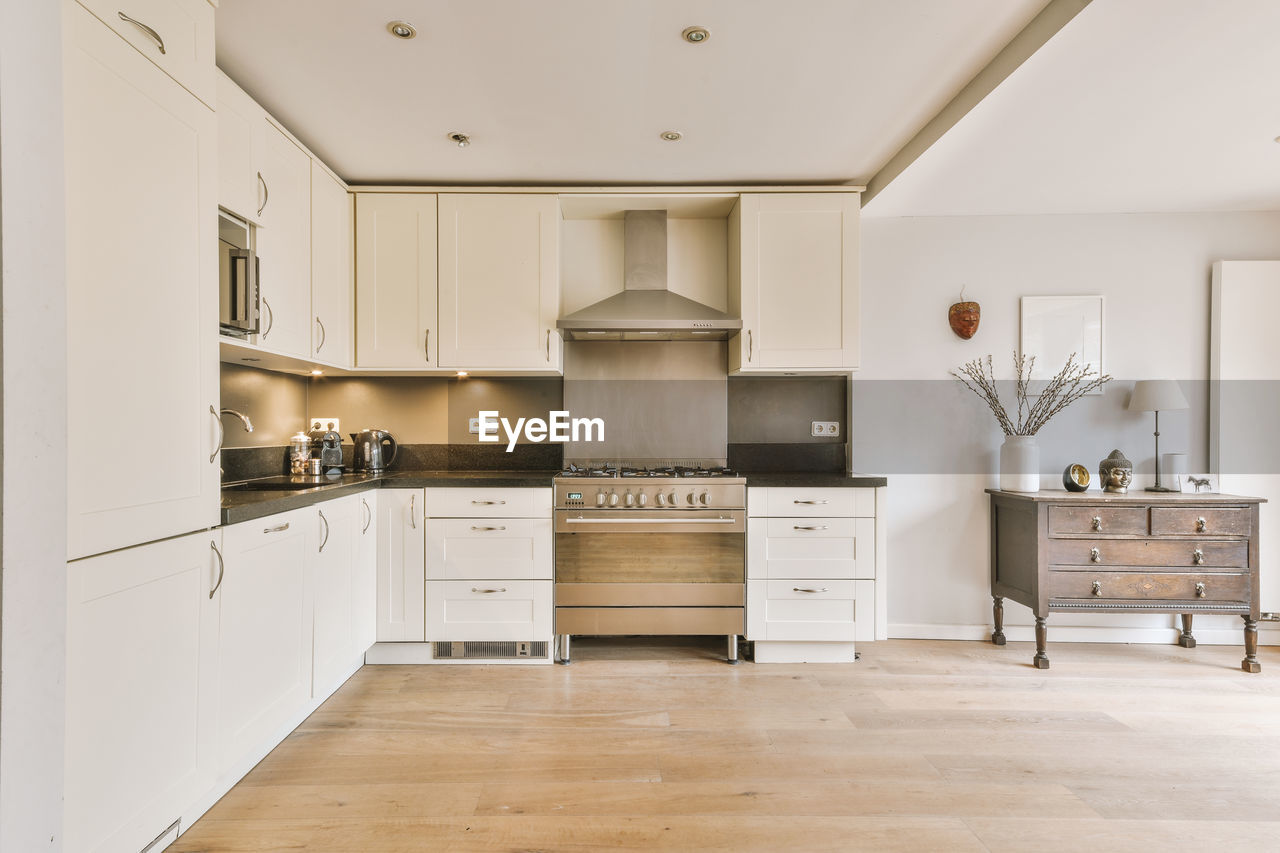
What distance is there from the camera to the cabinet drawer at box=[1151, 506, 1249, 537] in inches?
114

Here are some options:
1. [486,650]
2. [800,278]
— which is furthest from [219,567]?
[800,278]

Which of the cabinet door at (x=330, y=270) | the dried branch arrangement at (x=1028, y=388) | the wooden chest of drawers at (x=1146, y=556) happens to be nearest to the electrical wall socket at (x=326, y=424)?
the cabinet door at (x=330, y=270)

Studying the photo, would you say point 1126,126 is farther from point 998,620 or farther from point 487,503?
point 487,503

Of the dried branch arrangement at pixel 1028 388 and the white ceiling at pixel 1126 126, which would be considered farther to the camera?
the dried branch arrangement at pixel 1028 388

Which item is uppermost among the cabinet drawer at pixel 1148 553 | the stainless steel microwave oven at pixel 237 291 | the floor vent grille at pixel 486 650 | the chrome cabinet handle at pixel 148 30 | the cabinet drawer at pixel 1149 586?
the chrome cabinet handle at pixel 148 30

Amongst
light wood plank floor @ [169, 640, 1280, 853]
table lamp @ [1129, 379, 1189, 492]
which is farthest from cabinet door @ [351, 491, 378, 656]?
table lamp @ [1129, 379, 1189, 492]

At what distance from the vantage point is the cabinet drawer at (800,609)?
2.95 m

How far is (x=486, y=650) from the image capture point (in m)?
2.94

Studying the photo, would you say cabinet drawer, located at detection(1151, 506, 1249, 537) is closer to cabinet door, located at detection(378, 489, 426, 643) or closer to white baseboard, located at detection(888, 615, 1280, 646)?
white baseboard, located at detection(888, 615, 1280, 646)

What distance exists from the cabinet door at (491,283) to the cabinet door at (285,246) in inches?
24.6

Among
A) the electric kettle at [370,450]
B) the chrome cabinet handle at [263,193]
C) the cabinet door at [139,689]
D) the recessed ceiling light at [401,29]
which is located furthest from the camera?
the electric kettle at [370,450]

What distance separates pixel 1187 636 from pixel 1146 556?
2.41 ft

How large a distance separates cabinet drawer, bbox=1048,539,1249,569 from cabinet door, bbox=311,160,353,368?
11.5 ft

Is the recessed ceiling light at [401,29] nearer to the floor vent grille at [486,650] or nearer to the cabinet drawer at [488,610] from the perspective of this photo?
the cabinet drawer at [488,610]
